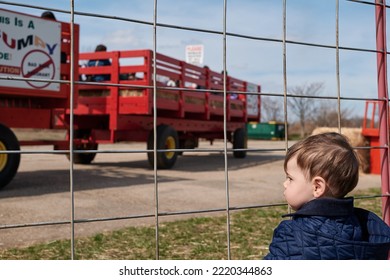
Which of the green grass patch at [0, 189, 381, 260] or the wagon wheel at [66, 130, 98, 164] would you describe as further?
the wagon wheel at [66, 130, 98, 164]

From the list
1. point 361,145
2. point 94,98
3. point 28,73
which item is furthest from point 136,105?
point 361,145

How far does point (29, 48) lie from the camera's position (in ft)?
20.3

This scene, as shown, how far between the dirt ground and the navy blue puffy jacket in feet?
3.72

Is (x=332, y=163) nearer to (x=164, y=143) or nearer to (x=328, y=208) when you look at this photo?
(x=328, y=208)

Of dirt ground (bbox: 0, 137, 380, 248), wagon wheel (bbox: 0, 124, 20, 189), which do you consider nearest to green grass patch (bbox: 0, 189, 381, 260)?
dirt ground (bbox: 0, 137, 380, 248)

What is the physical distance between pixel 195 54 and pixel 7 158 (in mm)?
6512

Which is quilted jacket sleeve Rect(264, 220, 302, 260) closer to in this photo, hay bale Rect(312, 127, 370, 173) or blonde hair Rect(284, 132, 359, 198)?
blonde hair Rect(284, 132, 359, 198)

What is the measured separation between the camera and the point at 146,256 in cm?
324

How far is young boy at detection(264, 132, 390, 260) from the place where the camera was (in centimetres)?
Answer: 145

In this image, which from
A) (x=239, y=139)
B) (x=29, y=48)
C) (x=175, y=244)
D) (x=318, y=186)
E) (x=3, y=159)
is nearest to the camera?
(x=318, y=186)

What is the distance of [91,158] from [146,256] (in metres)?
7.03

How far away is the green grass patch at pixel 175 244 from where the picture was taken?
3.22 meters

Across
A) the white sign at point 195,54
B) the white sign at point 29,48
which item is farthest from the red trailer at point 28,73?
the white sign at point 195,54
